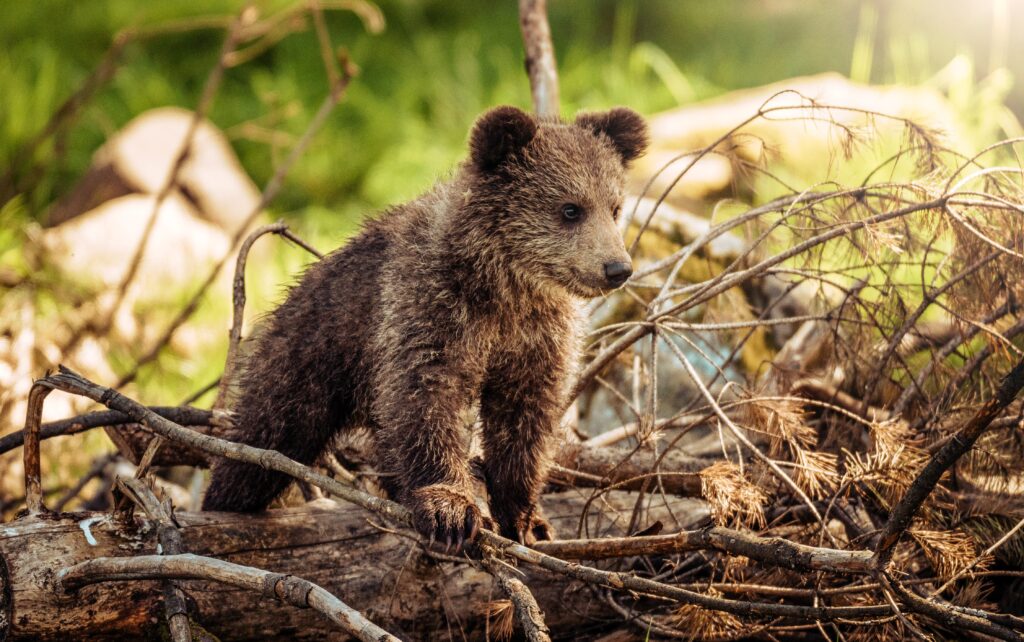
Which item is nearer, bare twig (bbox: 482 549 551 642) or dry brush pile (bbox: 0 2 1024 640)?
bare twig (bbox: 482 549 551 642)

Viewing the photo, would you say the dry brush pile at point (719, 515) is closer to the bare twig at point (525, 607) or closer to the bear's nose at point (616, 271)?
the bare twig at point (525, 607)

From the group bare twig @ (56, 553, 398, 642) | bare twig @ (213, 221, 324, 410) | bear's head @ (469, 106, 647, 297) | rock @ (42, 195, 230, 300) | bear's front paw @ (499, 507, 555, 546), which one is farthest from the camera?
rock @ (42, 195, 230, 300)

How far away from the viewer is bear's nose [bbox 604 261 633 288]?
314 cm

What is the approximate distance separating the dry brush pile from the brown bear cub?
0.25 m

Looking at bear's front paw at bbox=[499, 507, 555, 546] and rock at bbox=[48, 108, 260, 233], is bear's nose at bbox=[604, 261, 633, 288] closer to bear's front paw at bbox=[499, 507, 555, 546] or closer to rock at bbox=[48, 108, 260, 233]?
bear's front paw at bbox=[499, 507, 555, 546]

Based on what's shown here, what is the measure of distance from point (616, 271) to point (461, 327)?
1.67 feet

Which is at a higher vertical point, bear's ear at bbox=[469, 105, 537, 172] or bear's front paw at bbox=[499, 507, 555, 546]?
bear's ear at bbox=[469, 105, 537, 172]

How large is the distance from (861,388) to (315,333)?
2248mm

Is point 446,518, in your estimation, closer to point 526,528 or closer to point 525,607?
point 525,607

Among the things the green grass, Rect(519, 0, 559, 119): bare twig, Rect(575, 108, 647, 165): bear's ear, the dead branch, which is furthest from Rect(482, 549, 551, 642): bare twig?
the green grass

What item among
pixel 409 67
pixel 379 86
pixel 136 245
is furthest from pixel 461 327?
pixel 379 86

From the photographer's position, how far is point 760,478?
11.5 ft

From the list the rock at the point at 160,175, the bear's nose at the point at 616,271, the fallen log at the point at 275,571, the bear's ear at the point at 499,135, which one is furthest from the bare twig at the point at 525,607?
the rock at the point at 160,175

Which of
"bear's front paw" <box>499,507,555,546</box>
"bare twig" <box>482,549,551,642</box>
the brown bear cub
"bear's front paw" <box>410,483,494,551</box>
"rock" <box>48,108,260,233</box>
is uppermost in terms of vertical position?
"rock" <box>48,108,260,233</box>
